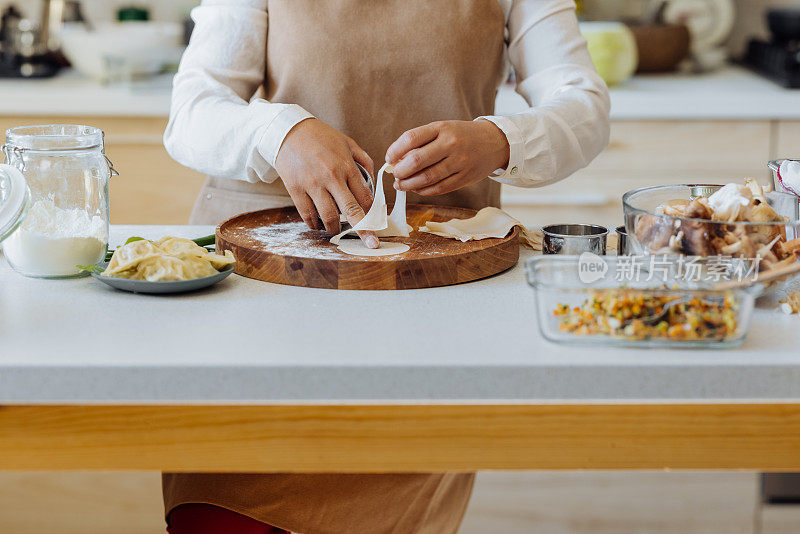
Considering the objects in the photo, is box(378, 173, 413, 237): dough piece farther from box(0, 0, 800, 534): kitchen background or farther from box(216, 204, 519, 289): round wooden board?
box(0, 0, 800, 534): kitchen background

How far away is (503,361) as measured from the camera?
0.82 metres

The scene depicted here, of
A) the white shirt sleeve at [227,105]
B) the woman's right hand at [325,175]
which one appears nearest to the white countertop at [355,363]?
the woman's right hand at [325,175]

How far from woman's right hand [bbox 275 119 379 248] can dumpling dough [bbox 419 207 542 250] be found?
0.11 metres

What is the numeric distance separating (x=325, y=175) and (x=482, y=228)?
22cm

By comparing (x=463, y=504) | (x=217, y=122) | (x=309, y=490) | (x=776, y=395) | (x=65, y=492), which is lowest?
(x=65, y=492)

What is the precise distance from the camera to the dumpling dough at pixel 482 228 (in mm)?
1174

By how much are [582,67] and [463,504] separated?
27.3 inches

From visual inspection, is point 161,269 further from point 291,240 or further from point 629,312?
point 629,312

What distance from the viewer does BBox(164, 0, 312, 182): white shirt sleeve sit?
48.5 inches

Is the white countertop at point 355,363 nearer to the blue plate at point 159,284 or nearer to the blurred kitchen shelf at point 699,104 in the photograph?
the blue plate at point 159,284

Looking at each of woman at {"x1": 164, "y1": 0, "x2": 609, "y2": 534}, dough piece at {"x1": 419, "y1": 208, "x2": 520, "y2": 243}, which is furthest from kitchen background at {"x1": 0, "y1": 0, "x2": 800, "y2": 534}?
dough piece at {"x1": 419, "y1": 208, "x2": 520, "y2": 243}

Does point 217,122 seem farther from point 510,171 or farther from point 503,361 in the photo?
point 503,361

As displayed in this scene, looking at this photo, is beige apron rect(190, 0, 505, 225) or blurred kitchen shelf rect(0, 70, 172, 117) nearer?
beige apron rect(190, 0, 505, 225)

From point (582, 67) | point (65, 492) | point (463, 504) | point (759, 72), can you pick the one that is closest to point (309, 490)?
point (463, 504)
